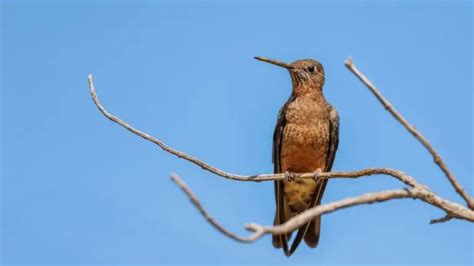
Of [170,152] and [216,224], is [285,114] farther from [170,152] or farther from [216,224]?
[216,224]

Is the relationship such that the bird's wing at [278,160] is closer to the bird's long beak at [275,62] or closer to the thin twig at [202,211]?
the bird's long beak at [275,62]

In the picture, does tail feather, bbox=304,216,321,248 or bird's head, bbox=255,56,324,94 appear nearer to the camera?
tail feather, bbox=304,216,321,248

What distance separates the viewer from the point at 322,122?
8.75m

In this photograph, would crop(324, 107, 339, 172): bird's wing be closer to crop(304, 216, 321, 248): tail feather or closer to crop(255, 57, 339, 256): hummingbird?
crop(255, 57, 339, 256): hummingbird

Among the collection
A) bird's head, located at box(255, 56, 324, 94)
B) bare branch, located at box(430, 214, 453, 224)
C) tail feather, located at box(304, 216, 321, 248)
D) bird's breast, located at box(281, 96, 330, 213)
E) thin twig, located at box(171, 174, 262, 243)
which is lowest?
thin twig, located at box(171, 174, 262, 243)

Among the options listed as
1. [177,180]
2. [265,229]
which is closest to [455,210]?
[265,229]

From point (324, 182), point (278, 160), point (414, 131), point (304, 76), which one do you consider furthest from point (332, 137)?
point (414, 131)

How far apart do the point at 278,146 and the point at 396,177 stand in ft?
14.2

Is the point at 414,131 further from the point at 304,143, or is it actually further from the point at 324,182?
Result: the point at 324,182

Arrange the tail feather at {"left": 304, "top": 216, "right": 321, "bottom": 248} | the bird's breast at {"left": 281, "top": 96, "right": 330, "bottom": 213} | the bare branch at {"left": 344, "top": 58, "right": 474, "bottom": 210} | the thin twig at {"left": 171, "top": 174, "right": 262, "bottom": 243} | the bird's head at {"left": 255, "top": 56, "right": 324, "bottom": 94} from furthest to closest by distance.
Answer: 1. the bird's head at {"left": 255, "top": 56, "right": 324, "bottom": 94}
2. the tail feather at {"left": 304, "top": 216, "right": 321, "bottom": 248}
3. the bird's breast at {"left": 281, "top": 96, "right": 330, "bottom": 213}
4. the bare branch at {"left": 344, "top": 58, "right": 474, "bottom": 210}
5. the thin twig at {"left": 171, "top": 174, "right": 262, "bottom": 243}

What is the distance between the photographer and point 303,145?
28.0 feet

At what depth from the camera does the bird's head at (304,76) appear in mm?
9242

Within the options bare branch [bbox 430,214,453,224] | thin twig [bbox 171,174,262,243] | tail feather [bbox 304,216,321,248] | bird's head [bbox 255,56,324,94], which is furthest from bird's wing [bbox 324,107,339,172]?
thin twig [bbox 171,174,262,243]

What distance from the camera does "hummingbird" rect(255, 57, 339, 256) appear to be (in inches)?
338
